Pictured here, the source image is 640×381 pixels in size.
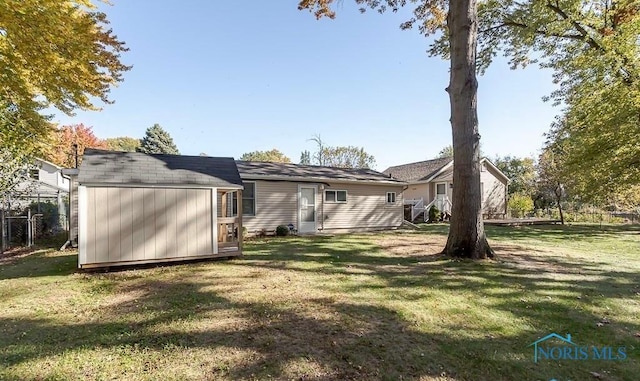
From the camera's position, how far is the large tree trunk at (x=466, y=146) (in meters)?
7.41

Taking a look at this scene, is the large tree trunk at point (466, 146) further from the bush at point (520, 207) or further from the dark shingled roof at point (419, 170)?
the bush at point (520, 207)

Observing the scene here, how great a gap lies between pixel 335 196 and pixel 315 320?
1076 centimetres

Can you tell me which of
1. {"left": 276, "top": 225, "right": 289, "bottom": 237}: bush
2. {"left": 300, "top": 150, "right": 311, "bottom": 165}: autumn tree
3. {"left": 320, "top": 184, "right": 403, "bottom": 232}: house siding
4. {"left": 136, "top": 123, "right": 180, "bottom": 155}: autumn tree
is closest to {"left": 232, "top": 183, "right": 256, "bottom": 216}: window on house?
{"left": 276, "top": 225, "right": 289, "bottom": 237}: bush

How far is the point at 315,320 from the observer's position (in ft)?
12.6

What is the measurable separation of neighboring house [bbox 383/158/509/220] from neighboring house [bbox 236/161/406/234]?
5376 mm

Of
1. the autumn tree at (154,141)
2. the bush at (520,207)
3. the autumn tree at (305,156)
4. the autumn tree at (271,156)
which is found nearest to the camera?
the bush at (520,207)

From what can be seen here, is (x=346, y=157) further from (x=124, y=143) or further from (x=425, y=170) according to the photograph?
(x=124, y=143)

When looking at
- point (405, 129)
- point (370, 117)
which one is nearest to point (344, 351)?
point (405, 129)

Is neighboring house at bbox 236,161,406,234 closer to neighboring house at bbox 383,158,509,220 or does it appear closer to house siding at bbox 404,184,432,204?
neighboring house at bbox 383,158,509,220

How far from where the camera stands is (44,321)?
3.81 m

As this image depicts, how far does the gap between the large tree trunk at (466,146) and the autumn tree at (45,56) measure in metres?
9.35

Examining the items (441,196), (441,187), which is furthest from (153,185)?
(441,187)

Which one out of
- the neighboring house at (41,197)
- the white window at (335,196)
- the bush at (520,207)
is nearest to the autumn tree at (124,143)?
the neighboring house at (41,197)

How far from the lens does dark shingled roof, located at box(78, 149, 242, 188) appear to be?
6.49 metres
